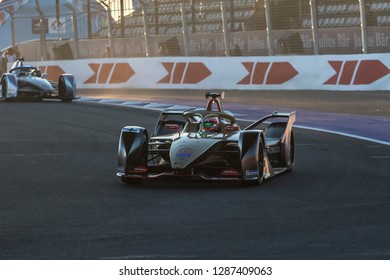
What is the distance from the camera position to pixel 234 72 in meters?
29.8

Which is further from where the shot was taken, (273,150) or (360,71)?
(360,71)

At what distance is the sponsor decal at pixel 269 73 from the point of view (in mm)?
28359

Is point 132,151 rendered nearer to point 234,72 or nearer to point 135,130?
point 135,130

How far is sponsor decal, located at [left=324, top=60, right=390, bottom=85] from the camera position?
85.9 ft

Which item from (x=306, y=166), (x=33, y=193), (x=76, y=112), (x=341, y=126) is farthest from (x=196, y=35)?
(x=33, y=193)

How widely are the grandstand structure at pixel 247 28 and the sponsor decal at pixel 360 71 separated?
17.4 inches

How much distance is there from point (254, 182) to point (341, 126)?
26.1 ft

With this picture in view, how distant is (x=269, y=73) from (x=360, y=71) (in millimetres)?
3134

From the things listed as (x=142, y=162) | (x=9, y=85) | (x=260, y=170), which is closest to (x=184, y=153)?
(x=142, y=162)

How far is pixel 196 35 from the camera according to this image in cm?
3153

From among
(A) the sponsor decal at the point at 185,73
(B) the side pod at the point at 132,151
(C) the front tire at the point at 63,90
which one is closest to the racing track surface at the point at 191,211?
(B) the side pod at the point at 132,151

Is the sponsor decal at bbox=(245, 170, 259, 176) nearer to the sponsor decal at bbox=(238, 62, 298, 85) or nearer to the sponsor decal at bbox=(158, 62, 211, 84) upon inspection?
the sponsor decal at bbox=(238, 62, 298, 85)
